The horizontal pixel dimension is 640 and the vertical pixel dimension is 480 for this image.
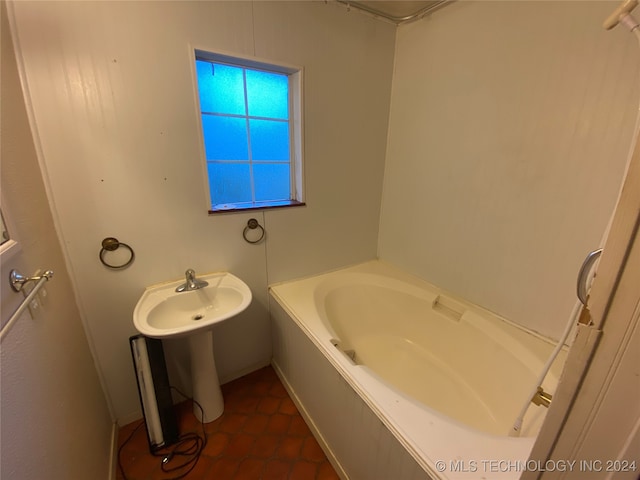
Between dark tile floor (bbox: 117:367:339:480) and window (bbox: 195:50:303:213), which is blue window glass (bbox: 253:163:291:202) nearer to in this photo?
window (bbox: 195:50:303:213)

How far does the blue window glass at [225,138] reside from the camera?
4.65 ft

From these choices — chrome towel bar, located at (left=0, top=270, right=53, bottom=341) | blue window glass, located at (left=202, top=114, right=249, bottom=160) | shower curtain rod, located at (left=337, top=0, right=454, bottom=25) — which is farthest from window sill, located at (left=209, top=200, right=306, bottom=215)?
shower curtain rod, located at (left=337, top=0, right=454, bottom=25)

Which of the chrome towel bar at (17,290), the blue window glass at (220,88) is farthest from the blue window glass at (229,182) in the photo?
the chrome towel bar at (17,290)

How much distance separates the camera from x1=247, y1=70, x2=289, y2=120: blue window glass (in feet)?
4.85

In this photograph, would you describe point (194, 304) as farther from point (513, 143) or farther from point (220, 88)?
point (513, 143)

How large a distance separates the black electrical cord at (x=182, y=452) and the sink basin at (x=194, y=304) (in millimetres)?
635

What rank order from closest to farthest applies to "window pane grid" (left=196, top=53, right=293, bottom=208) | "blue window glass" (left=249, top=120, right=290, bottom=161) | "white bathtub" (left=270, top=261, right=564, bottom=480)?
"white bathtub" (left=270, top=261, right=564, bottom=480), "window pane grid" (left=196, top=53, right=293, bottom=208), "blue window glass" (left=249, top=120, right=290, bottom=161)

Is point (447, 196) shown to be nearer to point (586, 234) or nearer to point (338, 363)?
point (586, 234)

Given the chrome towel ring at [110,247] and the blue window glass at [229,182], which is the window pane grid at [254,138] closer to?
the blue window glass at [229,182]

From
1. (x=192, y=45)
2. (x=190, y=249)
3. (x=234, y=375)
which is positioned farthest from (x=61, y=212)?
(x=234, y=375)

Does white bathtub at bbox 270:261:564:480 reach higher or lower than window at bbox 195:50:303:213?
lower

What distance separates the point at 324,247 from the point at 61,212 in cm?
138

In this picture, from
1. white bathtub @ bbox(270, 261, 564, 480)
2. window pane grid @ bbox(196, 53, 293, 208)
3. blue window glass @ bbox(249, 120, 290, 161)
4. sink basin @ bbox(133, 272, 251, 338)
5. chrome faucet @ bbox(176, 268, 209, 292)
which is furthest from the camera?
blue window glass @ bbox(249, 120, 290, 161)

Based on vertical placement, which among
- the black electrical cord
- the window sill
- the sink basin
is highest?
the window sill
